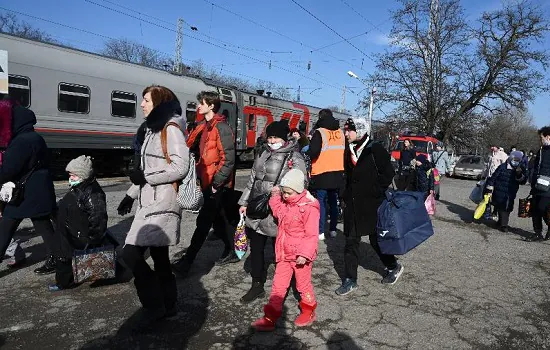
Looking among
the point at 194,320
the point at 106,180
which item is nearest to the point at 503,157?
the point at 194,320

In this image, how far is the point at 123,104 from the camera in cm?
1239

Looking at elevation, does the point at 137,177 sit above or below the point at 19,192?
above

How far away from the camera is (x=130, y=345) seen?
9.93ft

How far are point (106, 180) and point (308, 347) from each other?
33.4 ft

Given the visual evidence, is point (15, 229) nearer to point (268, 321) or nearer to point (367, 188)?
point (268, 321)

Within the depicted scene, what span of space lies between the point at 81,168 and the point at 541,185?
266 inches

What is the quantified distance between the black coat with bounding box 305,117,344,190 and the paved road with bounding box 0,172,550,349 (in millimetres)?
1072

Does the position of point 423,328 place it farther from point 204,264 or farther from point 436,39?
point 436,39

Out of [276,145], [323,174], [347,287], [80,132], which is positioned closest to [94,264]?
[276,145]

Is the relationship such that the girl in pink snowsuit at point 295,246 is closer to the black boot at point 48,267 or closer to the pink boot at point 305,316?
the pink boot at point 305,316

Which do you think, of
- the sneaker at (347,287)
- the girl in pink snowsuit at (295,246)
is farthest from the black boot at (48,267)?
the sneaker at (347,287)

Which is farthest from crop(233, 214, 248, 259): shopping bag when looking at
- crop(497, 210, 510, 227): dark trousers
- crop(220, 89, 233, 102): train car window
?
crop(220, 89, 233, 102): train car window

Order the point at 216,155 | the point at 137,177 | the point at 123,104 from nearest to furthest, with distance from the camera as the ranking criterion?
the point at 137,177, the point at 216,155, the point at 123,104

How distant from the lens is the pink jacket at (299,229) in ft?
11.1
